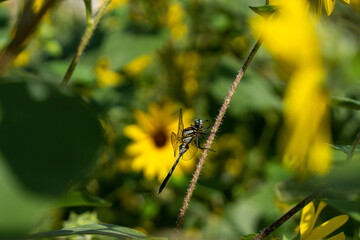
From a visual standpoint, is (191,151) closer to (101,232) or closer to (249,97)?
(101,232)

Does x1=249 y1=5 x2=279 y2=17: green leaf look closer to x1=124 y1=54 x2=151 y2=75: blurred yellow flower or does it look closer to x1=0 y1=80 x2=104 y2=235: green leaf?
x1=0 y1=80 x2=104 y2=235: green leaf

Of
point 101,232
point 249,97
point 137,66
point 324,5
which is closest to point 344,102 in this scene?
point 324,5

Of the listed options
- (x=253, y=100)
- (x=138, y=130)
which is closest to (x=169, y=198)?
(x=138, y=130)

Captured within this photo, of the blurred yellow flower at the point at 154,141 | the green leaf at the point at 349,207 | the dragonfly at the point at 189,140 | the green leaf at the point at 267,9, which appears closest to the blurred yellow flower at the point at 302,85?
the green leaf at the point at 267,9

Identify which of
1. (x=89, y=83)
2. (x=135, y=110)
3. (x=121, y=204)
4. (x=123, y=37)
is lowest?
(x=121, y=204)

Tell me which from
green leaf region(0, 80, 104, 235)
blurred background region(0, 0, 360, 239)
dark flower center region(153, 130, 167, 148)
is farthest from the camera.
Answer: dark flower center region(153, 130, 167, 148)

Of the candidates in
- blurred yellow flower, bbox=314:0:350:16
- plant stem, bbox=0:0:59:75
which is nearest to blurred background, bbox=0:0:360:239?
blurred yellow flower, bbox=314:0:350:16

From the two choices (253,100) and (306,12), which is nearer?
(306,12)

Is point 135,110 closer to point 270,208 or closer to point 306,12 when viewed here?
point 270,208
